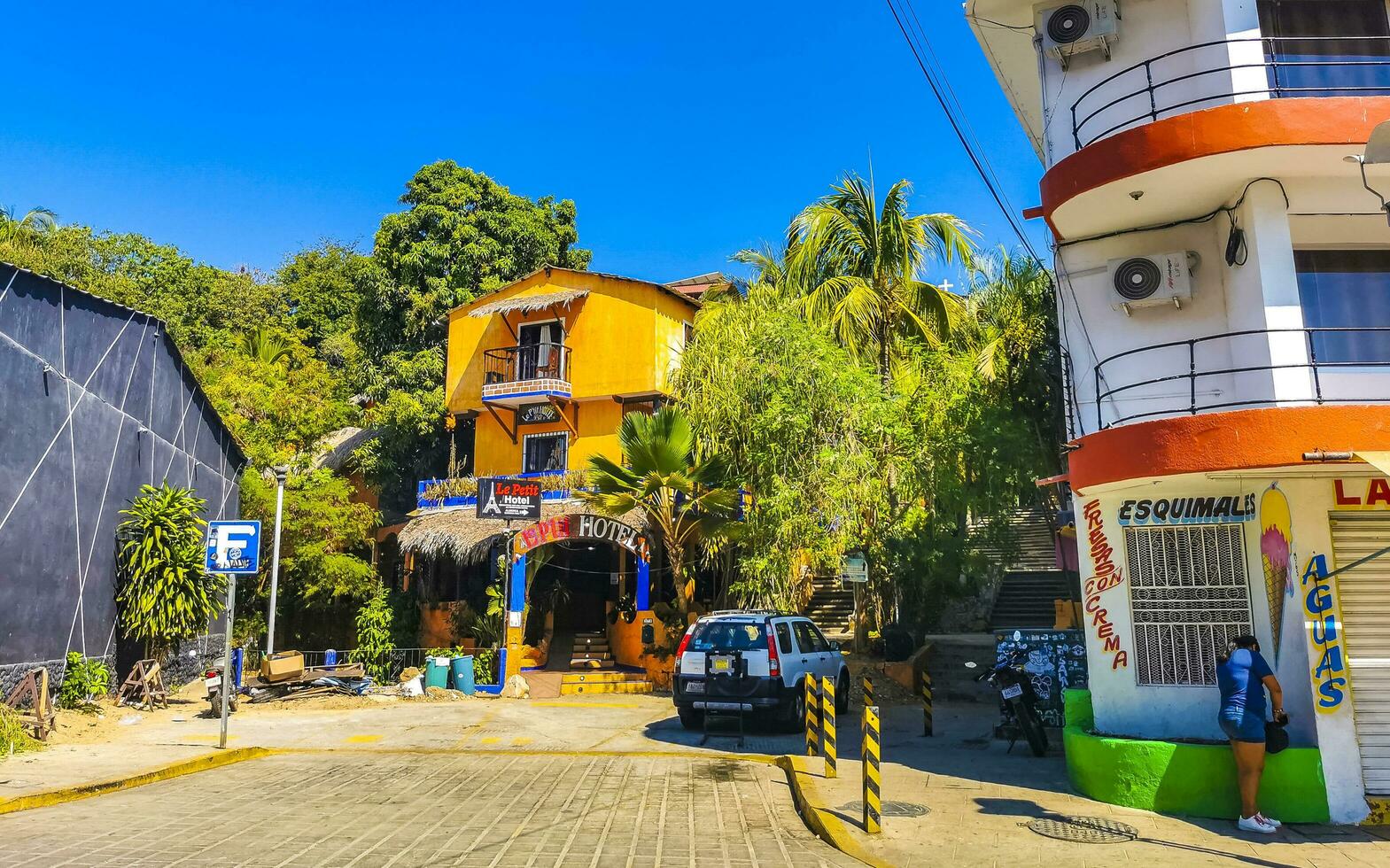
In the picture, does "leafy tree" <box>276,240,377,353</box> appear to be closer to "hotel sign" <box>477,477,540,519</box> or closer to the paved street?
"hotel sign" <box>477,477,540,519</box>

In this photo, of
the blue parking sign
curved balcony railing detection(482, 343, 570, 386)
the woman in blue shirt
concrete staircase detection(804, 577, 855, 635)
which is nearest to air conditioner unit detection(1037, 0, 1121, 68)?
the woman in blue shirt

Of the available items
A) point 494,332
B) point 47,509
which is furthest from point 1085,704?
point 494,332

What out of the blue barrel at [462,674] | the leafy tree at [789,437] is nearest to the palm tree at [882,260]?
the leafy tree at [789,437]

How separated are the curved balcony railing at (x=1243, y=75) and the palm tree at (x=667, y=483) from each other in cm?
1026

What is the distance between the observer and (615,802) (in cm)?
905

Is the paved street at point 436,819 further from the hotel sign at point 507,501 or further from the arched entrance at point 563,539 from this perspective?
the arched entrance at point 563,539

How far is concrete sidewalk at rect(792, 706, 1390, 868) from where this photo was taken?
23.1ft

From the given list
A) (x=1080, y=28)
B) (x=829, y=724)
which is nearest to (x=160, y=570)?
(x=829, y=724)

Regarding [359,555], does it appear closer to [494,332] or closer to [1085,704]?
[494,332]

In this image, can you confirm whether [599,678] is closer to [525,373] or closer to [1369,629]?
[525,373]

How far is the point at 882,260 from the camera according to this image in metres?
22.8

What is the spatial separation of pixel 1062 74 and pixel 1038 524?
20.2 metres

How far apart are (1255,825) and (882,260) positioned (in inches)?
664

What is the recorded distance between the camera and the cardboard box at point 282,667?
17.7 meters
